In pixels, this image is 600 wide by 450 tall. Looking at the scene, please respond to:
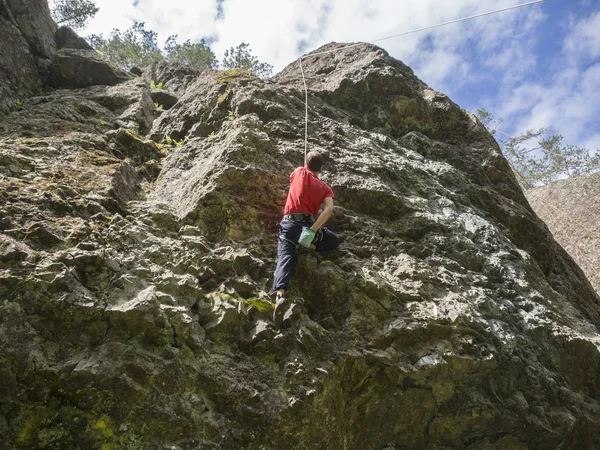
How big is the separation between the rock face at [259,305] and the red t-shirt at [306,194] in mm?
646

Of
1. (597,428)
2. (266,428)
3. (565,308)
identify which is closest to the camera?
(266,428)

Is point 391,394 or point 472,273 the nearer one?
point 391,394

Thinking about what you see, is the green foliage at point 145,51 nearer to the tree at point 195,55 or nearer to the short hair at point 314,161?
the tree at point 195,55

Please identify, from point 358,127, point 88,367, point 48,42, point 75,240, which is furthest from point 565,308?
point 48,42

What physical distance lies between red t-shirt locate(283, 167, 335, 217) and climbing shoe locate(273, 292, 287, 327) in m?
1.25

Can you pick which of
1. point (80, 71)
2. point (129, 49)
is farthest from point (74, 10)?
point (80, 71)

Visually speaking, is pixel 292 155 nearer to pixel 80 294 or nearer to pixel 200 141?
pixel 200 141

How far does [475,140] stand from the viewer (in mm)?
9602

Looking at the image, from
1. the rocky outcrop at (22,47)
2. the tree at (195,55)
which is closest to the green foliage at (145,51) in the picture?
the tree at (195,55)

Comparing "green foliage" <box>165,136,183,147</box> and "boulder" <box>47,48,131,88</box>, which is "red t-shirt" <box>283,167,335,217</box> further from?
"boulder" <box>47,48,131,88</box>

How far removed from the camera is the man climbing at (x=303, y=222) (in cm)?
471

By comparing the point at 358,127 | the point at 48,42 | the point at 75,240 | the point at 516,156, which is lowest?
the point at 75,240

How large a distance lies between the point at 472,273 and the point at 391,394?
2.44 meters

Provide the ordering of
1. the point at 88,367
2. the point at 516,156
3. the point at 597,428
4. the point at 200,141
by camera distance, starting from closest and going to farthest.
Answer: the point at 88,367 < the point at 597,428 < the point at 200,141 < the point at 516,156
